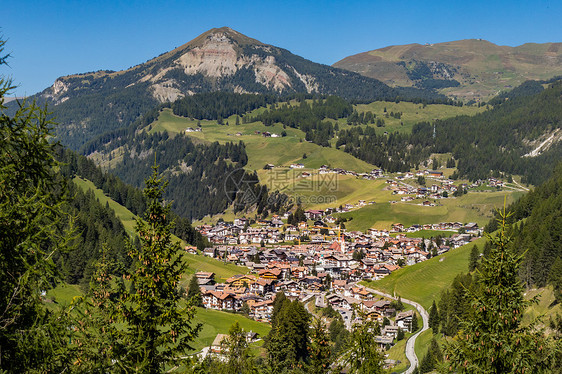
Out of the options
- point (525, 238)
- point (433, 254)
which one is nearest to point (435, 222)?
point (433, 254)

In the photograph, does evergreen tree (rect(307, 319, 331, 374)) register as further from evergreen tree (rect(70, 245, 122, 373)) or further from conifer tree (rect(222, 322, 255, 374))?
evergreen tree (rect(70, 245, 122, 373))

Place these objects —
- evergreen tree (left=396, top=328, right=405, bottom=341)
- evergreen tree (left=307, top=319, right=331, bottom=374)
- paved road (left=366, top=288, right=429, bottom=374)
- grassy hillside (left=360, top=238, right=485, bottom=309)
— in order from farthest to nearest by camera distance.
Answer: grassy hillside (left=360, top=238, right=485, bottom=309) < evergreen tree (left=396, top=328, right=405, bottom=341) < paved road (left=366, top=288, right=429, bottom=374) < evergreen tree (left=307, top=319, right=331, bottom=374)

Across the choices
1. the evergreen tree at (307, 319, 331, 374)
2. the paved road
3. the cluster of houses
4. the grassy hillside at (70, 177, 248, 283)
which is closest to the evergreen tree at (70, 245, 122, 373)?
the evergreen tree at (307, 319, 331, 374)

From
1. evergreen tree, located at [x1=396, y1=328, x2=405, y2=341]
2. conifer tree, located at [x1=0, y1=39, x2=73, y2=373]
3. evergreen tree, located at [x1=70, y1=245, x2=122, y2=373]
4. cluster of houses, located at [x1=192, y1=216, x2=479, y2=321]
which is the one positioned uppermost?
conifer tree, located at [x1=0, y1=39, x2=73, y2=373]

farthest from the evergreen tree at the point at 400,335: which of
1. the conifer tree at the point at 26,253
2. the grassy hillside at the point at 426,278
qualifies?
the conifer tree at the point at 26,253

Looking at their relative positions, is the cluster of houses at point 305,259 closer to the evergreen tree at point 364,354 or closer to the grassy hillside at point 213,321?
the grassy hillside at point 213,321

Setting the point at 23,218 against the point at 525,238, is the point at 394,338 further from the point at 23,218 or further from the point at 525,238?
the point at 23,218

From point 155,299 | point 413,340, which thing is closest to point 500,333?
point 155,299
